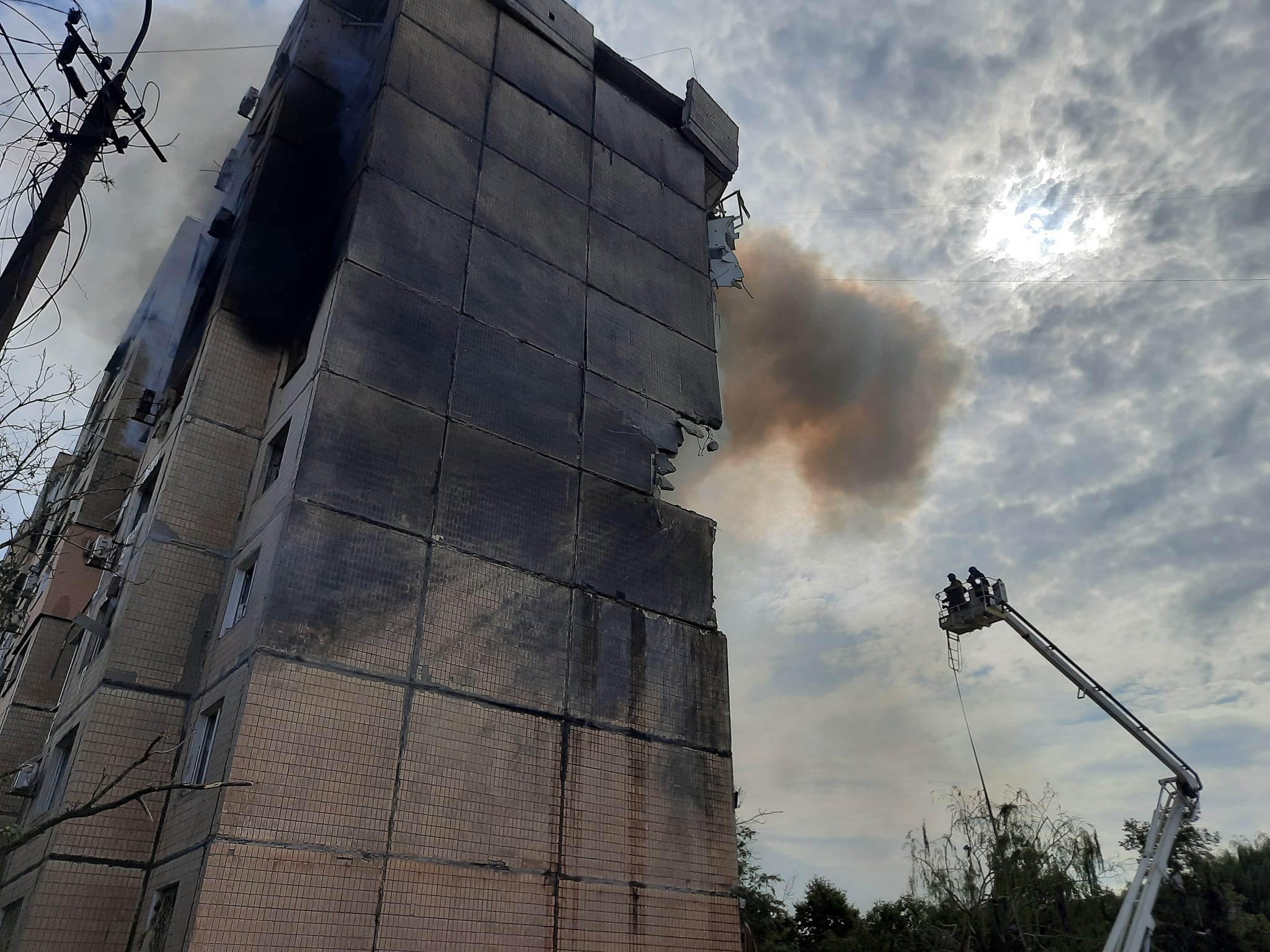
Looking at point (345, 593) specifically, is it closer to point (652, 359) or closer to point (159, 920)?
point (159, 920)

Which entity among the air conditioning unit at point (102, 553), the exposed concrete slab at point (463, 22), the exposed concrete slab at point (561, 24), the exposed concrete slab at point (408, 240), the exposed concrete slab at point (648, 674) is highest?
the exposed concrete slab at point (561, 24)

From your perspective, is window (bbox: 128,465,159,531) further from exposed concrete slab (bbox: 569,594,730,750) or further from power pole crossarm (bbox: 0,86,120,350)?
power pole crossarm (bbox: 0,86,120,350)

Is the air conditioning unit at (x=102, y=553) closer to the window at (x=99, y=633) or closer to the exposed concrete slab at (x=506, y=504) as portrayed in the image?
the window at (x=99, y=633)

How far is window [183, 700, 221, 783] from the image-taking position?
950 cm

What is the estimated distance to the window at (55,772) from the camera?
1083cm

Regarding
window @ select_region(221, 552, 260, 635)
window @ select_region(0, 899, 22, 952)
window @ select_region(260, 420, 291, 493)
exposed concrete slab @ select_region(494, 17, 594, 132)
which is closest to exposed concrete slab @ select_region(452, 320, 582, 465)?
window @ select_region(260, 420, 291, 493)

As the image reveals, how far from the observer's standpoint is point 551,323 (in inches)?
560

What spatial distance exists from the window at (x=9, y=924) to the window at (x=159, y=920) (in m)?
1.39

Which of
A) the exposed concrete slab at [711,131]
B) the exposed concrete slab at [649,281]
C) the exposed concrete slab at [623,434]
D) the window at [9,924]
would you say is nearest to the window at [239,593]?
the window at [9,924]

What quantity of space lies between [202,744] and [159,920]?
6.02 feet

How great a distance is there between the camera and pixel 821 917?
29312mm

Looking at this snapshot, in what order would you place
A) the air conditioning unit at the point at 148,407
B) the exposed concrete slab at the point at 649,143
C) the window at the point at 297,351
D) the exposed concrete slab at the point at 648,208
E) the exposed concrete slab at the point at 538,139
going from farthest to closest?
the exposed concrete slab at the point at 649,143 → the exposed concrete slab at the point at 648,208 → the exposed concrete slab at the point at 538,139 → the air conditioning unit at the point at 148,407 → the window at the point at 297,351

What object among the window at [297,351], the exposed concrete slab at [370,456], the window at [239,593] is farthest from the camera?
the window at [297,351]

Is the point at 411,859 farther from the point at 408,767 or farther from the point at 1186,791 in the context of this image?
the point at 1186,791
